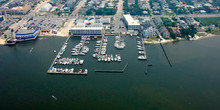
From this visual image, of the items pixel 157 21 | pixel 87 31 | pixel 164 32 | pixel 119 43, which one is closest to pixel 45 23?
pixel 87 31

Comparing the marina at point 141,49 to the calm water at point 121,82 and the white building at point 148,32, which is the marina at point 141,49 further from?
the white building at point 148,32

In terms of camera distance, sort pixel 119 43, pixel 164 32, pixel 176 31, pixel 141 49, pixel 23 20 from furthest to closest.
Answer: pixel 23 20 < pixel 176 31 < pixel 164 32 < pixel 119 43 < pixel 141 49

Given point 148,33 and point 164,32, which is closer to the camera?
point 148,33

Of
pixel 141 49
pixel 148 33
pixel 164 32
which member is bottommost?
pixel 141 49

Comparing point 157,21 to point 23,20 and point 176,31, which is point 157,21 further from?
point 23,20

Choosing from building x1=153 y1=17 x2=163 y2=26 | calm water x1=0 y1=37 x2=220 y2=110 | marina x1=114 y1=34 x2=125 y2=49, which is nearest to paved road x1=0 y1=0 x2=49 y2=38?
calm water x1=0 y1=37 x2=220 y2=110

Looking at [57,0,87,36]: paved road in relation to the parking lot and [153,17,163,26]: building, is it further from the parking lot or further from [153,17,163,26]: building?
[153,17,163,26]: building

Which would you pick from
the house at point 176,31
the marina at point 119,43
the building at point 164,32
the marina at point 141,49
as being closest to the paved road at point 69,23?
the marina at point 119,43

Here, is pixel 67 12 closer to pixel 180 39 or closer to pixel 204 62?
pixel 180 39

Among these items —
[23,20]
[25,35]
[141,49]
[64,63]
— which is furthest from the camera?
[23,20]
